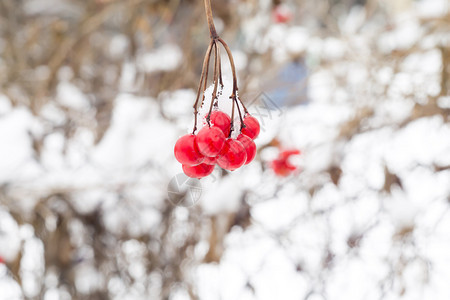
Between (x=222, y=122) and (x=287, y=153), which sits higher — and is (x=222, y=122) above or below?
above

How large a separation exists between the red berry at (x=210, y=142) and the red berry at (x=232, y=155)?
0.6 inches

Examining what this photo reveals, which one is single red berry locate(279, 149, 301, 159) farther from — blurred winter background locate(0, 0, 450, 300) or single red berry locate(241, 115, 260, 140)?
single red berry locate(241, 115, 260, 140)

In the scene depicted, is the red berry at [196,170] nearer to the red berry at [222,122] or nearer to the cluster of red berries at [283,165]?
the red berry at [222,122]

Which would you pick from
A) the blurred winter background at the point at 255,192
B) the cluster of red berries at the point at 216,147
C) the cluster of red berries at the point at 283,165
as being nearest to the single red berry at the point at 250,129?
the cluster of red berries at the point at 216,147

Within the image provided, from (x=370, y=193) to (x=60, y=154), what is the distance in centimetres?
138

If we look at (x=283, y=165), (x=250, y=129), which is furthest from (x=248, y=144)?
(x=283, y=165)

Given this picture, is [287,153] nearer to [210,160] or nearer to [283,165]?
[283,165]

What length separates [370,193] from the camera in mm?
1258

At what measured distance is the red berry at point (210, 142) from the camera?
0.45 meters

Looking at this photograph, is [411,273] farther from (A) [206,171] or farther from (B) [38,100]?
(B) [38,100]

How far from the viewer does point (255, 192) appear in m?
1.42

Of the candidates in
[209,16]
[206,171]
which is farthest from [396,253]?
[209,16]

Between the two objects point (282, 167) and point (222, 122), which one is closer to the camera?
point (222, 122)

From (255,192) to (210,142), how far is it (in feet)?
3.26
